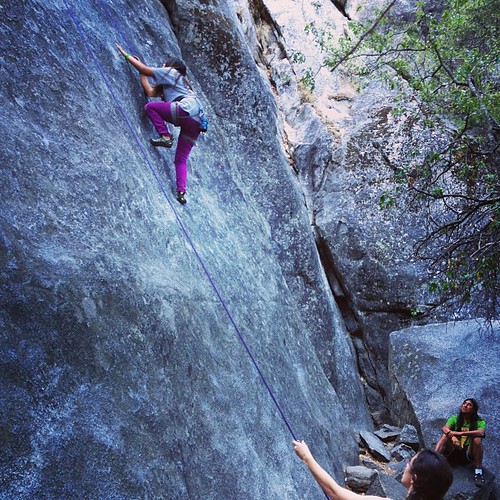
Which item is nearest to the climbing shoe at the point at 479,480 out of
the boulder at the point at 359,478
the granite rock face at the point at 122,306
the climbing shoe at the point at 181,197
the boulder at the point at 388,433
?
the boulder at the point at 359,478

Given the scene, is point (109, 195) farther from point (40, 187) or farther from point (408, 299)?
point (408, 299)

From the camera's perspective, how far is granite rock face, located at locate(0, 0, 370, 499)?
3.12m

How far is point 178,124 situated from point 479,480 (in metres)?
6.37

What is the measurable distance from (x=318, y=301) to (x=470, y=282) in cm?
455

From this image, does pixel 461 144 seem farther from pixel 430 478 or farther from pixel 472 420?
pixel 430 478

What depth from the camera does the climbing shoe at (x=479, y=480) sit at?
270 inches

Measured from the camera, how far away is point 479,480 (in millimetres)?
6941

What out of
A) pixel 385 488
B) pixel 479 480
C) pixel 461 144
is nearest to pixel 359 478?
pixel 385 488

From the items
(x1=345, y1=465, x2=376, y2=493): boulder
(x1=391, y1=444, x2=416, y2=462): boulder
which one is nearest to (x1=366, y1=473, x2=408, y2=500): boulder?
(x1=345, y1=465, x2=376, y2=493): boulder

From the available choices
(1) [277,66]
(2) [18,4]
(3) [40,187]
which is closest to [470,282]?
(3) [40,187]

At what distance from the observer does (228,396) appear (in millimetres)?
5016

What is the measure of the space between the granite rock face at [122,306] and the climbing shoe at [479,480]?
73.0 inches

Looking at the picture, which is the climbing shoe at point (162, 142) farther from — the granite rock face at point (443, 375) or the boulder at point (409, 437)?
the boulder at point (409, 437)

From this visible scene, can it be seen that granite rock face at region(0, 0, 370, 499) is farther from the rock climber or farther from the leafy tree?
the leafy tree
